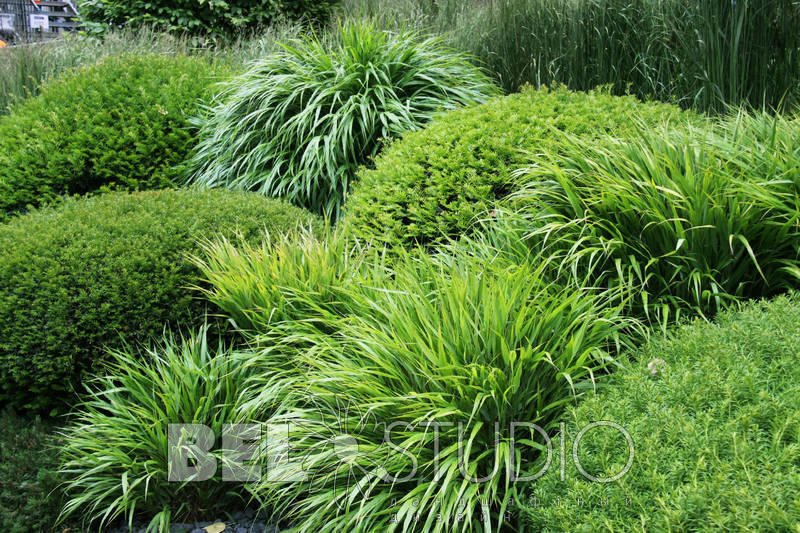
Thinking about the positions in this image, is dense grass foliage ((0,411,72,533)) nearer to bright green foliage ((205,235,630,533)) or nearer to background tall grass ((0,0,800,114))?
bright green foliage ((205,235,630,533))

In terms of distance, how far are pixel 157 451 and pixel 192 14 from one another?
957cm

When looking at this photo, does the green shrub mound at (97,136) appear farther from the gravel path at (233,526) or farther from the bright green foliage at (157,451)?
the gravel path at (233,526)

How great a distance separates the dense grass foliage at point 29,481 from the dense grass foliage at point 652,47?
445cm

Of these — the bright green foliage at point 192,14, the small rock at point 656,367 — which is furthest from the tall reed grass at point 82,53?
the small rock at point 656,367

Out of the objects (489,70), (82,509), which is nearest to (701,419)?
(82,509)

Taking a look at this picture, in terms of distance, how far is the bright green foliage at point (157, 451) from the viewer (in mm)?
2939

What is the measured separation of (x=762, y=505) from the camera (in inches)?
58.9

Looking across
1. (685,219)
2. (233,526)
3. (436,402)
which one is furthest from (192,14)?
(436,402)

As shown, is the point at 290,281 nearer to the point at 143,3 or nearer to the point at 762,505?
the point at 762,505

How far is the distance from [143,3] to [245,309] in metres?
9.13

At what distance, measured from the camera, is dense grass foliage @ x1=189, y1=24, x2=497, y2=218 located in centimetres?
551

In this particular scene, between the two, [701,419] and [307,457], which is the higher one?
→ [701,419]

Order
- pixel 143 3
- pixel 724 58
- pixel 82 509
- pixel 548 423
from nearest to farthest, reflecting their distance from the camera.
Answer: pixel 548 423 < pixel 82 509 < pixel 724 58 < pixel 143 3

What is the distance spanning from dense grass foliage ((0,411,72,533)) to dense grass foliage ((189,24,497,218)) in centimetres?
274
